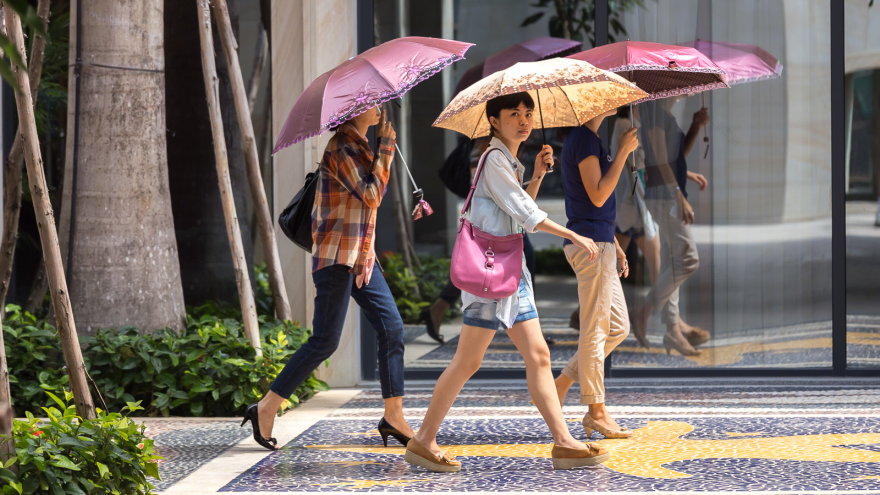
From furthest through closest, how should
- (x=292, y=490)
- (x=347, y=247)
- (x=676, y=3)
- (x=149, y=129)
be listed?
1. (x=676, y=3)
2. (x=149, y=129)
3. (x=347, y=247)
4. (x=292, y=490)

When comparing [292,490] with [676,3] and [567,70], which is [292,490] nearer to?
[567,70]

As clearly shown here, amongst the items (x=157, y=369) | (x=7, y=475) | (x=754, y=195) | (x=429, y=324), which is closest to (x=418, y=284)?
(x=429, y=324)

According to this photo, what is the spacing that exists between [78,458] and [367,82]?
1927mm

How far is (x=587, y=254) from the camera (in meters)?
4.54

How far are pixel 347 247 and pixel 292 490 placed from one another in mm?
1163

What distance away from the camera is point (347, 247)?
436 centimetres

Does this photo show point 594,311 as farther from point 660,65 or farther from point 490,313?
point 660,65

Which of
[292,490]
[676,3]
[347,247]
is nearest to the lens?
[292,490]

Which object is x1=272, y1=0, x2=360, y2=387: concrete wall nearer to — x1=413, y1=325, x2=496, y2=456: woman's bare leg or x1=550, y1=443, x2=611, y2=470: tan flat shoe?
x1=413, y1=325, x2=496, y2=456: woman's bare leg

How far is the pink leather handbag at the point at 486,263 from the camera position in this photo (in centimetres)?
390

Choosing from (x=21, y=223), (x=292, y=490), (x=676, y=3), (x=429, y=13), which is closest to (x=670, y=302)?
(x=676, y=3)

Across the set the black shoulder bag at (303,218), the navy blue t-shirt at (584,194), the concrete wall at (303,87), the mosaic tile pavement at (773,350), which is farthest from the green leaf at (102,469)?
the mosaic tile pavement at (773,350)

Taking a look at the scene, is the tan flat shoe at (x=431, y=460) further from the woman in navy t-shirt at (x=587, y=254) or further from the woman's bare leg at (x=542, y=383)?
the woman in navy t-shirt at (x=587, y=254)

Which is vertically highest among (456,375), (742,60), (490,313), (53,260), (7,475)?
(742,60)
